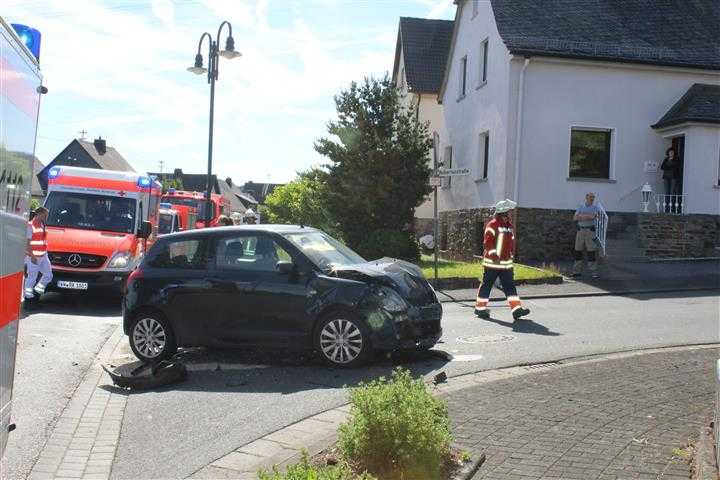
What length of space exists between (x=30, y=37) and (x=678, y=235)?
61.8 feet

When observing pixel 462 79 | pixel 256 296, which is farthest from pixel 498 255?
pixel 462 79

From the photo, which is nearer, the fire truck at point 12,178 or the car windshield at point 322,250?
the fire truck at point 12,178

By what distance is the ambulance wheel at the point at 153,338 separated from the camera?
930 cm

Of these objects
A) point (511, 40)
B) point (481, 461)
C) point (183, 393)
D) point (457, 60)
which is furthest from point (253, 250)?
point (457, 60)

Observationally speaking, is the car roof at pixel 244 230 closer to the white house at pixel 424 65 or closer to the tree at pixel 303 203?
the tree at pixel 303 203

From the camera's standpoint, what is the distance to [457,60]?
29406 millimetres

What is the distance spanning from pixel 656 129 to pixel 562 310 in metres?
11.4

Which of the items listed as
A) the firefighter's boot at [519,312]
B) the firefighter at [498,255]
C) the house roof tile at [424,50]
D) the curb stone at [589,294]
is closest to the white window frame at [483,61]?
the house roof tile at [424,50]

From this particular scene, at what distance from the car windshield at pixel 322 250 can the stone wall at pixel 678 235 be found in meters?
12.8

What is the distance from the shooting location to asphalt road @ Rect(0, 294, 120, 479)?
610 cm

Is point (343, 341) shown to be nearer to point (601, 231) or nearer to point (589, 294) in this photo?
point (589, 294)

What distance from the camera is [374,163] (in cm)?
2362

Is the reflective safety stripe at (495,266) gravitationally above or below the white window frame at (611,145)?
below

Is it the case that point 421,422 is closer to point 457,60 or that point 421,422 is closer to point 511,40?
point 511,40
